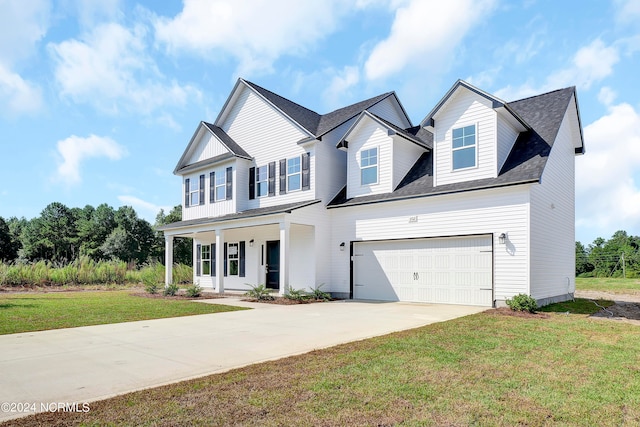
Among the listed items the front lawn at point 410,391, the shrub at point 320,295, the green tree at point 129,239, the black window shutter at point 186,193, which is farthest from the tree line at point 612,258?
the green tree at point 129,239

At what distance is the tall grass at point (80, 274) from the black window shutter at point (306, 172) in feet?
36.7

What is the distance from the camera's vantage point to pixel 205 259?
75.8ft

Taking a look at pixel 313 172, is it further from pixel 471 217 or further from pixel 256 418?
pixel 256 418

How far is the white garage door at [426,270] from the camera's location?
13.2m

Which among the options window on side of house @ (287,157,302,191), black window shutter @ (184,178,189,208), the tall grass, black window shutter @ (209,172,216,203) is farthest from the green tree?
window on side of house @ (287,157,302,191)

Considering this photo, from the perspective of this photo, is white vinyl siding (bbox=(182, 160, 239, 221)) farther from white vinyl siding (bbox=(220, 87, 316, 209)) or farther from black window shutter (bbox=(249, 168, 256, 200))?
white vinyl siding (bbox=(220, 87, 316, 209))

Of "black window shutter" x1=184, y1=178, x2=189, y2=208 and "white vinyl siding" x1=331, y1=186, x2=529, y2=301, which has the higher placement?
"black window shutter" x1=184, y1=178, x2=189, y2=208

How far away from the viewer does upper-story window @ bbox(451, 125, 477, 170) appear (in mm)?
13938

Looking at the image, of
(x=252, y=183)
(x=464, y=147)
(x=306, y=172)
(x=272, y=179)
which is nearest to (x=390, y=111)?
(x=306, y=172)

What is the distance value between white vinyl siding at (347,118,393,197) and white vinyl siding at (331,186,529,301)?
830mm

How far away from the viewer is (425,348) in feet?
22.2

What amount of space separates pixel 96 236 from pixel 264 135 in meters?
38.4

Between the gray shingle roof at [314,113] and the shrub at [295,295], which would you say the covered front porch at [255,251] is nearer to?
the shrub at [295,295]

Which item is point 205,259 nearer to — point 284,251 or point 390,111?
point 284,251
